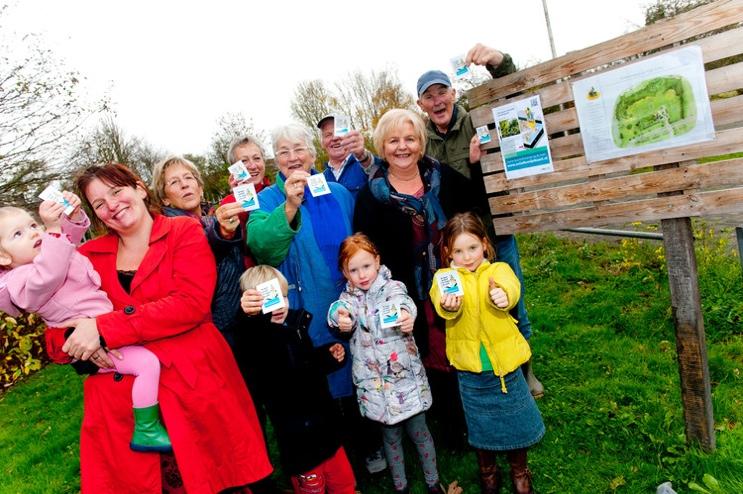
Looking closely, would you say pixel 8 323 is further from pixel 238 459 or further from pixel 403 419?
pixel 403 419

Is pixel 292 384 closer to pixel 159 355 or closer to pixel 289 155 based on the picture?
pixel 159 355

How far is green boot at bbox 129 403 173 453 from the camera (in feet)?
8.11

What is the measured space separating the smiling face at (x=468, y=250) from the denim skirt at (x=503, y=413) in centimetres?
65

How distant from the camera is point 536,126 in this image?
9.57ft

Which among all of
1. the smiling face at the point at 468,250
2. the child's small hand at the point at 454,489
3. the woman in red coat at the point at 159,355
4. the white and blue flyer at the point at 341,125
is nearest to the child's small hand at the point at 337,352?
the woman in red coat at the point at 159,355

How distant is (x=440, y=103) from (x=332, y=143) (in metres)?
0.94

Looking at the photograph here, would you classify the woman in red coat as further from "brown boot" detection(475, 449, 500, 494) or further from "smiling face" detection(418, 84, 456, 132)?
"smiling face" detection(418, 84, 456, 132)

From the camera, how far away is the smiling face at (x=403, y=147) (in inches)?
121

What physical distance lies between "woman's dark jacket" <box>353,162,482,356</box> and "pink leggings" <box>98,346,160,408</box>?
1476 mm

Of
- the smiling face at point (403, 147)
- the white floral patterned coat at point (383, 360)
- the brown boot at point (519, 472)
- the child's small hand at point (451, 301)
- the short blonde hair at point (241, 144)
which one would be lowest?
the brown boot at point (519, 472)

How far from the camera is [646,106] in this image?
8.10 ft

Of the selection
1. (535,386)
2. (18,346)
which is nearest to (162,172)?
(535,386)

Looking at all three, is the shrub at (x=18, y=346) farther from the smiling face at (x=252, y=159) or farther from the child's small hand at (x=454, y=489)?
the child's small hand at (x=454, y=489)

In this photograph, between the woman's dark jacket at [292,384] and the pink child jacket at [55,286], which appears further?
the woman's dark jacket at [292,384]
